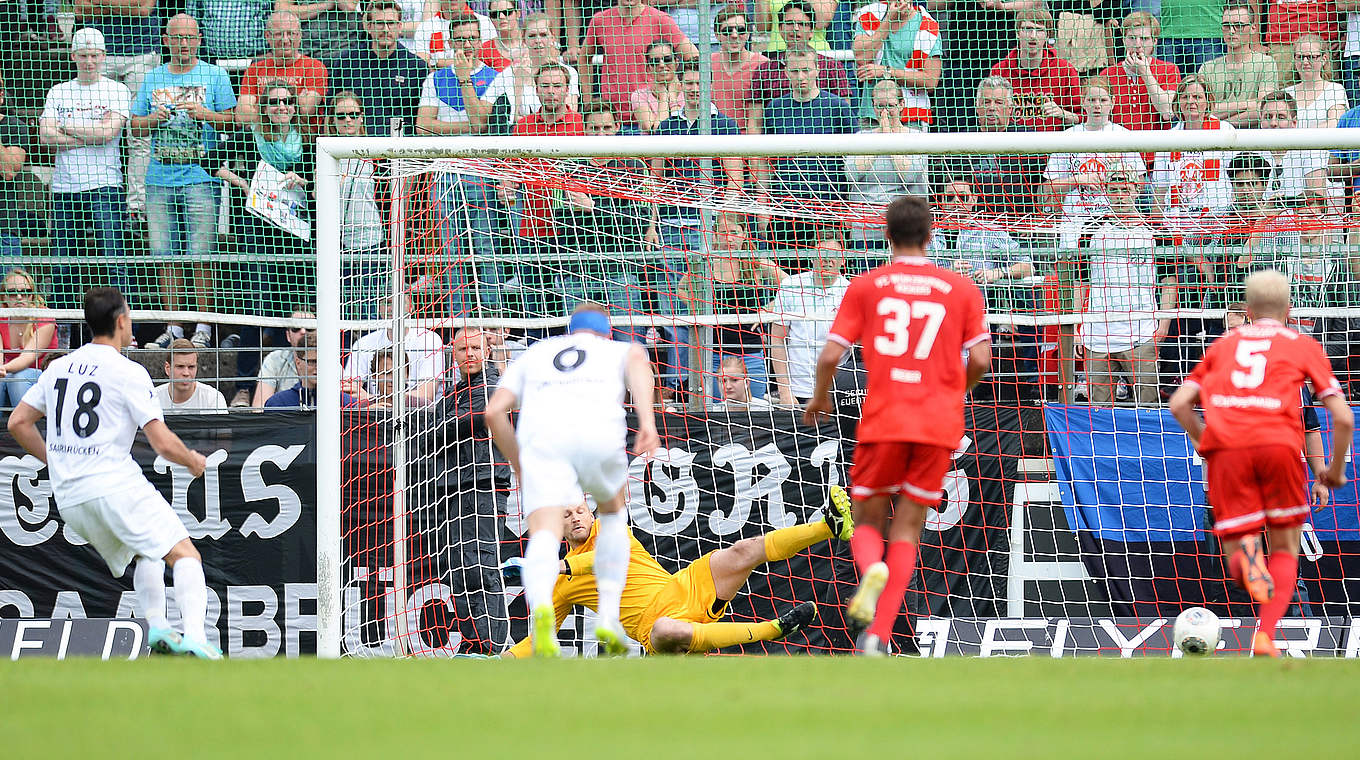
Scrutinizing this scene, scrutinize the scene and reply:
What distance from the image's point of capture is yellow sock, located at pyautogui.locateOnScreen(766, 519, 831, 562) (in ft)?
28.6

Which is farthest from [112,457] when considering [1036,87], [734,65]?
[1036,87]

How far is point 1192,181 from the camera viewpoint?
1051 cm

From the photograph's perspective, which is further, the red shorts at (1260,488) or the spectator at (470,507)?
the spectator at (470,507)

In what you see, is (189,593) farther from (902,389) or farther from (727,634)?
(902,389)

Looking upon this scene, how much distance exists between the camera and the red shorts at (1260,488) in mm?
6664

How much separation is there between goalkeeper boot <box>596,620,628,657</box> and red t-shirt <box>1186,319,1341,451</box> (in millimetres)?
2802

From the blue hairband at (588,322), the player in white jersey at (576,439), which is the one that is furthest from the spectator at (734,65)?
the player in white jersey at (576,439)

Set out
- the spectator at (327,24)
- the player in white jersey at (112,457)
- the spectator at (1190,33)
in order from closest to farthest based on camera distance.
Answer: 1. the player in white jersey at (112,457)
2. the spectator at (1190,33)
3. the spectator at (327,24)

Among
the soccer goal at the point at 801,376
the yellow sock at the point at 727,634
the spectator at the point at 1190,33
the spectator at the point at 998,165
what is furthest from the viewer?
the spectator at the point at 1190,33

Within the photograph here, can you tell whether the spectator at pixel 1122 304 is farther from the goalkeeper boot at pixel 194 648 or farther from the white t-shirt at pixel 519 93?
the goalkeeper boot at pixel 194 648

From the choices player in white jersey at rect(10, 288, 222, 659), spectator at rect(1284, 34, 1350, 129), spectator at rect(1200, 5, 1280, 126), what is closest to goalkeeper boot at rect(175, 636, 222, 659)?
Result: player in white jersey at rect(10, 288, 222, 659)

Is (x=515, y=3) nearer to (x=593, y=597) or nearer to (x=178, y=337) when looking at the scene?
(x=178, y=337)

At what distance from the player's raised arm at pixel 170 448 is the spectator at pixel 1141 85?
7303mm

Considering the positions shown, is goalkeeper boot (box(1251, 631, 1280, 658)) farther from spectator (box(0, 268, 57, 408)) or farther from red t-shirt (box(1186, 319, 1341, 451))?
spectator (box(0, 268, 57, 408))
